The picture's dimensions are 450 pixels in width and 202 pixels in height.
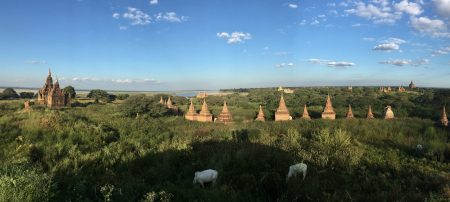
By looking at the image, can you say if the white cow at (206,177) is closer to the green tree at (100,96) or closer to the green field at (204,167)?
the green field at (204,167)

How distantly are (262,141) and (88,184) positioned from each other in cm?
611

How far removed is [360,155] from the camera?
383 inches

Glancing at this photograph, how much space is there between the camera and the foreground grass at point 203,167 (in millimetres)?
6082

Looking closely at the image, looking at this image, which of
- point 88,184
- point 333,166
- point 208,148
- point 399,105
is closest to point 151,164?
point 208,148

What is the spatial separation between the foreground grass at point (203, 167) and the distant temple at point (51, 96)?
4246 centimetres

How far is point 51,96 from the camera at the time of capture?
174 ft

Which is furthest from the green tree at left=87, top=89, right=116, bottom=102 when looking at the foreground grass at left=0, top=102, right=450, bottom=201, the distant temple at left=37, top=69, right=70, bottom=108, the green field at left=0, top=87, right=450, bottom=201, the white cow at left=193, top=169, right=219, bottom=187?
the white cow at left=193, top=169, right=219, bottom=187

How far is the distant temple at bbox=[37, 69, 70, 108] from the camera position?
5321 cm

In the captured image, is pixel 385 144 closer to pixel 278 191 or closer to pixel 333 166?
pixel 333 166

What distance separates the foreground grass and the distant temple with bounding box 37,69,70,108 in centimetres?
4246

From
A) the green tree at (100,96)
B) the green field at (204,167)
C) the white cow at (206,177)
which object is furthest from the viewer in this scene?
the green tree at (100,96)

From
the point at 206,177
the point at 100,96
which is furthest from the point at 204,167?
the point at 100,96

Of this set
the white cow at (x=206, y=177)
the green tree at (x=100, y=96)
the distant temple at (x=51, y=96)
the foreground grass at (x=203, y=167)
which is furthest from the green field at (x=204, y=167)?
the green tree at (x=100, y=96)

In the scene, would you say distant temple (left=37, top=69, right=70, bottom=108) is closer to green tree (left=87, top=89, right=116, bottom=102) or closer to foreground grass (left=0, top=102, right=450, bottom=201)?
green tree (left=87, top=89, right=116, bottom=102)
